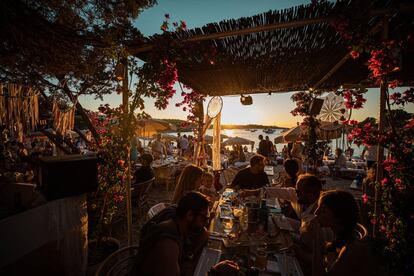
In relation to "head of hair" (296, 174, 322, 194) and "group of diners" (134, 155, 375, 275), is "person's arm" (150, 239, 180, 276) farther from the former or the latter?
"head of hair" (296, 174, 322, 194)

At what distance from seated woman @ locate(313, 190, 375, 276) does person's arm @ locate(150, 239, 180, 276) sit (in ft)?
3.73

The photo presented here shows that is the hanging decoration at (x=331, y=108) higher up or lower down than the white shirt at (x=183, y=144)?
higher up

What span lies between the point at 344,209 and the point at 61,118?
5576mm

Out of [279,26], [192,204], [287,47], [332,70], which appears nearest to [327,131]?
[332,70]

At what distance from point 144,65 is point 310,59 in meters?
3.49

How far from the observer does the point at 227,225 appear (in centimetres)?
247

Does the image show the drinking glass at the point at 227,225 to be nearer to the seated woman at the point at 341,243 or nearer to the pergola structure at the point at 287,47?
the seated woman at the point at 341,243

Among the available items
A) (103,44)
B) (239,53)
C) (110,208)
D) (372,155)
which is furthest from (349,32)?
(372,155)

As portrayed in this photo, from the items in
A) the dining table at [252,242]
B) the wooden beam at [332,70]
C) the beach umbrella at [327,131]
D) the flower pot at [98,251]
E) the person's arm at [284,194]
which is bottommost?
the flower pot at [98,251]

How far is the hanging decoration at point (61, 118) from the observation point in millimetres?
4526

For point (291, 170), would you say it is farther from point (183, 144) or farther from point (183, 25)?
point (183, 144)

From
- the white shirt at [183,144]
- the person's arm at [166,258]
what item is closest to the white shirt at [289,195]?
the person's arm at [166,258]

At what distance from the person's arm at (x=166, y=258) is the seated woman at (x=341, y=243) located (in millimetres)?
1135

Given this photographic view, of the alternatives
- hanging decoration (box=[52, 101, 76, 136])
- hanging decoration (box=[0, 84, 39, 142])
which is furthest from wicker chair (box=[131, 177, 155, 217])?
hanging decoration (box=[0, 84, 39, 142])
